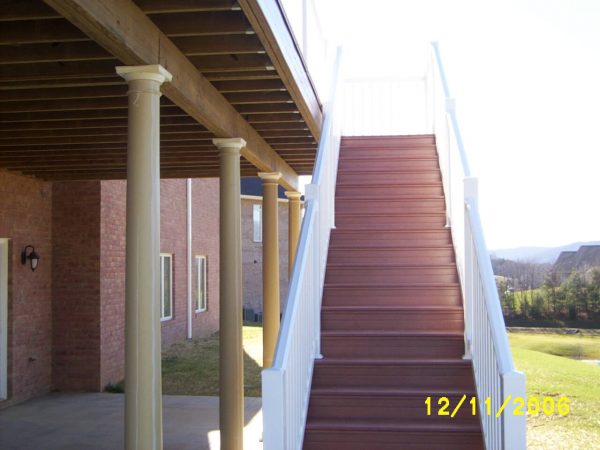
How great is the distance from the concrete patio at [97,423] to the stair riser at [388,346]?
2.78 m

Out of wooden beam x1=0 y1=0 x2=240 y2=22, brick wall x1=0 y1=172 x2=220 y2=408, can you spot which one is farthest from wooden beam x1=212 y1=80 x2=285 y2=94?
brick wall x1=0 y1=172 x2=220 y2=408

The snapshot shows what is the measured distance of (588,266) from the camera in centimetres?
3036

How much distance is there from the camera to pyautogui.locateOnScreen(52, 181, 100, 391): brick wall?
11.1 m

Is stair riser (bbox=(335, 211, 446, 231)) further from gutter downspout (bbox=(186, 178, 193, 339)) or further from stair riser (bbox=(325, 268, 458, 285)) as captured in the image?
gutter downspout (bbox=(186, 178, 193, 339))

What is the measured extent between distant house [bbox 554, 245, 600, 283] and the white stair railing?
2449 cm

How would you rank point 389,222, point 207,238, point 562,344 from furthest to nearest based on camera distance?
point 562,344, point 207,238, point 389,222

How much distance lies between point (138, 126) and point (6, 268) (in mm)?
6381

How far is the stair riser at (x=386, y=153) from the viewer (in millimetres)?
8234

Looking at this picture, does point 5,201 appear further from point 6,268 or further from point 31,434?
point 31,434

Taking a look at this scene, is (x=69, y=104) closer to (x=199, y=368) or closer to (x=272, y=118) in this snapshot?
(x=272, y=118)

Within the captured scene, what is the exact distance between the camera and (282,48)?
16.6ft

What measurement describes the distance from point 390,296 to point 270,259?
4.01 metres

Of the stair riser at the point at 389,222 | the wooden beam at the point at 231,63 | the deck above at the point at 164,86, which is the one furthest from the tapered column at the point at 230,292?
the wooden beam at the point at 231,63

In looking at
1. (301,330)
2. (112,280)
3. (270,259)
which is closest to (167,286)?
(112,280)
